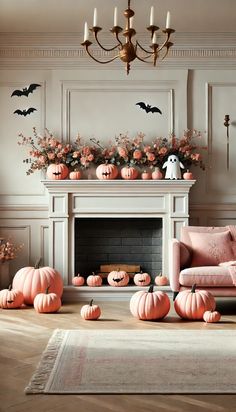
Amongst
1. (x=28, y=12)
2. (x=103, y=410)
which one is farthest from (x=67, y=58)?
(x=103, y=410)

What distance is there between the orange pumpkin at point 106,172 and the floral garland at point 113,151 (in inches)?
4.6

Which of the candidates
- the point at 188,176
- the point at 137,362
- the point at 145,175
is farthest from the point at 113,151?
the point at 137,362

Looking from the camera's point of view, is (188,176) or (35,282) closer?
(35,282)

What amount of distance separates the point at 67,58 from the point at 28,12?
875 millimetres

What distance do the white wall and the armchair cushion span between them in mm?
1438

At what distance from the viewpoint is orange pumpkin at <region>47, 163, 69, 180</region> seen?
22.6 feet

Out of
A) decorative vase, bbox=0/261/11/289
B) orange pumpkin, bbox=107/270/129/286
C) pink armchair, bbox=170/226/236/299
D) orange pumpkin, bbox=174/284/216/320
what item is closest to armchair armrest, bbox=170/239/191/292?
pink armchair, bbox=170/226/236/299

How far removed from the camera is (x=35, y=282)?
20.0ft

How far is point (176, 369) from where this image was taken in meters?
3.75

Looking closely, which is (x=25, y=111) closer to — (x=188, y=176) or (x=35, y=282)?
(x=188, y=176)

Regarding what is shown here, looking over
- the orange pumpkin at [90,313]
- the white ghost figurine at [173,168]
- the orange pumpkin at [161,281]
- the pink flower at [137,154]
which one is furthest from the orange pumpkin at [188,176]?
the orange pumpkin at [90,313]

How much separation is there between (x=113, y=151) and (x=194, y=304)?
2.34 m

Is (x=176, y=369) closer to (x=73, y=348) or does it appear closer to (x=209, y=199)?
(x=73, y=348)

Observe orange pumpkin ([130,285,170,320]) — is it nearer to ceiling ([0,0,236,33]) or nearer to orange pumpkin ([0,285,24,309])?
orange pumpkin ([0,285,24,309])
